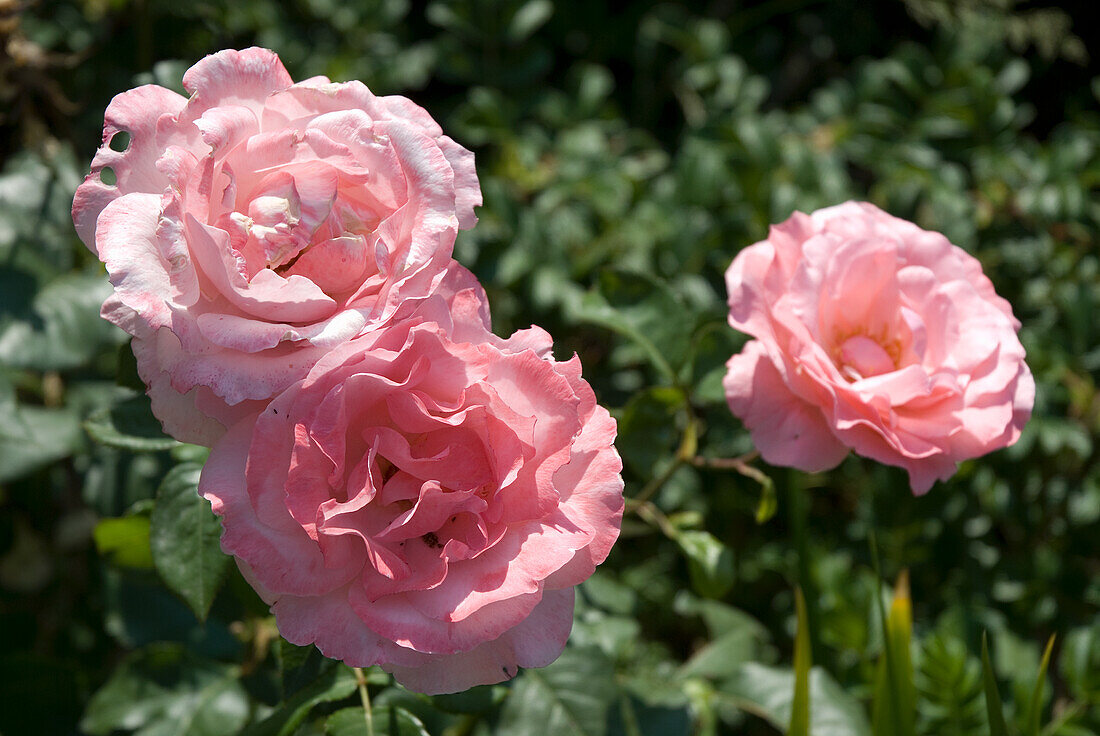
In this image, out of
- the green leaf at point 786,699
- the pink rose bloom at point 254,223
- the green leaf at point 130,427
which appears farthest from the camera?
the green leaf at point 786,699

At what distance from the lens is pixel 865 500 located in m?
1.39

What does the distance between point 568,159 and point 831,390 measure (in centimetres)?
89

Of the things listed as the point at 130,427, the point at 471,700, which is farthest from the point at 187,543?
the point at 471,700

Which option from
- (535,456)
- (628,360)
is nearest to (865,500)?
(628,360)

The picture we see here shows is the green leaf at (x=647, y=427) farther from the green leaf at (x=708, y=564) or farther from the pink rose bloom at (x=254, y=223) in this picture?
the pink rose bloom at (x=254, y=223)

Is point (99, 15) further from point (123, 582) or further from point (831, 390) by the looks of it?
point (831, 390)

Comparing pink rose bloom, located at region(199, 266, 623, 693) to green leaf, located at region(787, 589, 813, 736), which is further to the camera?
green leaf, located at region(787, 589, 813, 736)

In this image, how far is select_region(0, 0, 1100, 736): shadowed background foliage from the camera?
0.89 meters

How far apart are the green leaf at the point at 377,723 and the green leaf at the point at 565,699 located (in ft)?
0.58

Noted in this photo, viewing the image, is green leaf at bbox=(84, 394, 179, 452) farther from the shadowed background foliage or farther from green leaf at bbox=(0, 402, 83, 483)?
green leaf at bbox=(0, 402, 83, 483)

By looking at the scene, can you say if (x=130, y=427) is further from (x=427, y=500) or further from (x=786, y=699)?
(x=786, y=699)

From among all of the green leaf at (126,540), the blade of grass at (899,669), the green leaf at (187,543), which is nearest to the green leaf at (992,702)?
the blade of grass at (899,669)

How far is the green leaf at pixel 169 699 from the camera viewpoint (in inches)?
35.0

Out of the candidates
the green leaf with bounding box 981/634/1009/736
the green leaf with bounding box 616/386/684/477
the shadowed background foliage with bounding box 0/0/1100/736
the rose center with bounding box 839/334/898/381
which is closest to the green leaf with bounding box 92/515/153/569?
the shadowed background foliage with bounding box 0/0/1100/736
